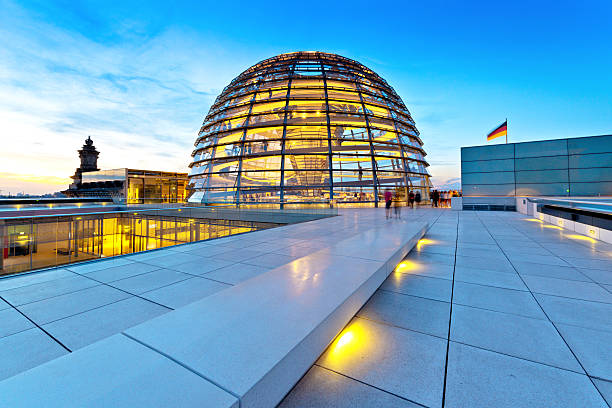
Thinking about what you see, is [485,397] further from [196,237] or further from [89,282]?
[196,237]

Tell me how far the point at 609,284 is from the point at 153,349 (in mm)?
7016

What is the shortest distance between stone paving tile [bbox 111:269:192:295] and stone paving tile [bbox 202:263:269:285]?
0.49 metres

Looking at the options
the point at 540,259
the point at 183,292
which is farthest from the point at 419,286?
the point at 540,259

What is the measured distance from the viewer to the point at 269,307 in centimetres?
276

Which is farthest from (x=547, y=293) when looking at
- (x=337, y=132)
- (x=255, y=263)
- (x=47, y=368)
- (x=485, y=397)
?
(x=337, y=132)

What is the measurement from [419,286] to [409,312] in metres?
1.09

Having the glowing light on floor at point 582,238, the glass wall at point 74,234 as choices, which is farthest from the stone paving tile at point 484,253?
the glass wall at point 74,234

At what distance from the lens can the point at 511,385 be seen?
82.0 inches

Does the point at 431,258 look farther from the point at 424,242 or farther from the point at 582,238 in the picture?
the point at 582,238

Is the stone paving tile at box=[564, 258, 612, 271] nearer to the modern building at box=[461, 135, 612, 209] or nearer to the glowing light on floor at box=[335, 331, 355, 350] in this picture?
the glowing light on floor at box=[335, 331, 355, 350]

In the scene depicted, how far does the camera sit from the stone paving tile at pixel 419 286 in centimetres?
400

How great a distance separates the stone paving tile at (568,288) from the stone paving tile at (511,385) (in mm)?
2480

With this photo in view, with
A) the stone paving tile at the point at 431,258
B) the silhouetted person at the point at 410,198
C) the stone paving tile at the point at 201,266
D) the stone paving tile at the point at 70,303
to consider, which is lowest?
the stone paving tile at the point at 431,258

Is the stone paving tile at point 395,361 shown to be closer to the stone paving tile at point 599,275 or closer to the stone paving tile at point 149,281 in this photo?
the stone paving tile at point 149,281
